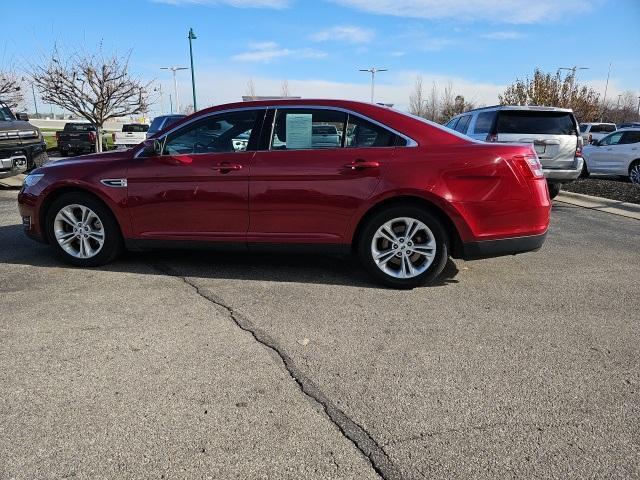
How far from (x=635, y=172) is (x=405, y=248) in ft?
40.0

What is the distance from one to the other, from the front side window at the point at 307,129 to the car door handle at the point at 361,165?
0.24 metres

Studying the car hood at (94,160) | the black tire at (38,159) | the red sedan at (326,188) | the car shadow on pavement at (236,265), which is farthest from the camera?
the black tire at (38,159)

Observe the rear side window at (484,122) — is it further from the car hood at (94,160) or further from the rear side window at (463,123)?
the car hood at (94,160)

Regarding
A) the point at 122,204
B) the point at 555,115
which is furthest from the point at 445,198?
the point at 555,115

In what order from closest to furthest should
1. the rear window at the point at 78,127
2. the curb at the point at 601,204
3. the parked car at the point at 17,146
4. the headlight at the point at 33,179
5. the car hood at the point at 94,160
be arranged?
1. the car hood at the point at 94,160
2. the headlight at the point at 33,179
3. the curb at the point at 601,204
4. the parked car at the point at 17,146
5. the rear window at the point at 78,127

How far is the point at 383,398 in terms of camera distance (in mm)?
2850

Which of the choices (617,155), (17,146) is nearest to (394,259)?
(17,146)

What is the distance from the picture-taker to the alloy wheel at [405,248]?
460 centimetres

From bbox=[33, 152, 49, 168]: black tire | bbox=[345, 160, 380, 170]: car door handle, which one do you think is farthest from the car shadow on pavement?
bbox=[33, 152, 49, 168]: black tire

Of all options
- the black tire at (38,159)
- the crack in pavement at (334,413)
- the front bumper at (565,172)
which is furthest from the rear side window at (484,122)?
the black tire at (38,159)

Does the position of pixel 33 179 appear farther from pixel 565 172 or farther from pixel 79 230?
pixel 565 172

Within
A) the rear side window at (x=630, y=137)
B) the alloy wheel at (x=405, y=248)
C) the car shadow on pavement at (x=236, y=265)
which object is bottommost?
the car shadow on pavement at (x=236, y=265)

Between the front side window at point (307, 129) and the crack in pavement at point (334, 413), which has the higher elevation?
the front side window at point (307, 129)

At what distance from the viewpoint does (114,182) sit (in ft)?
16.5
